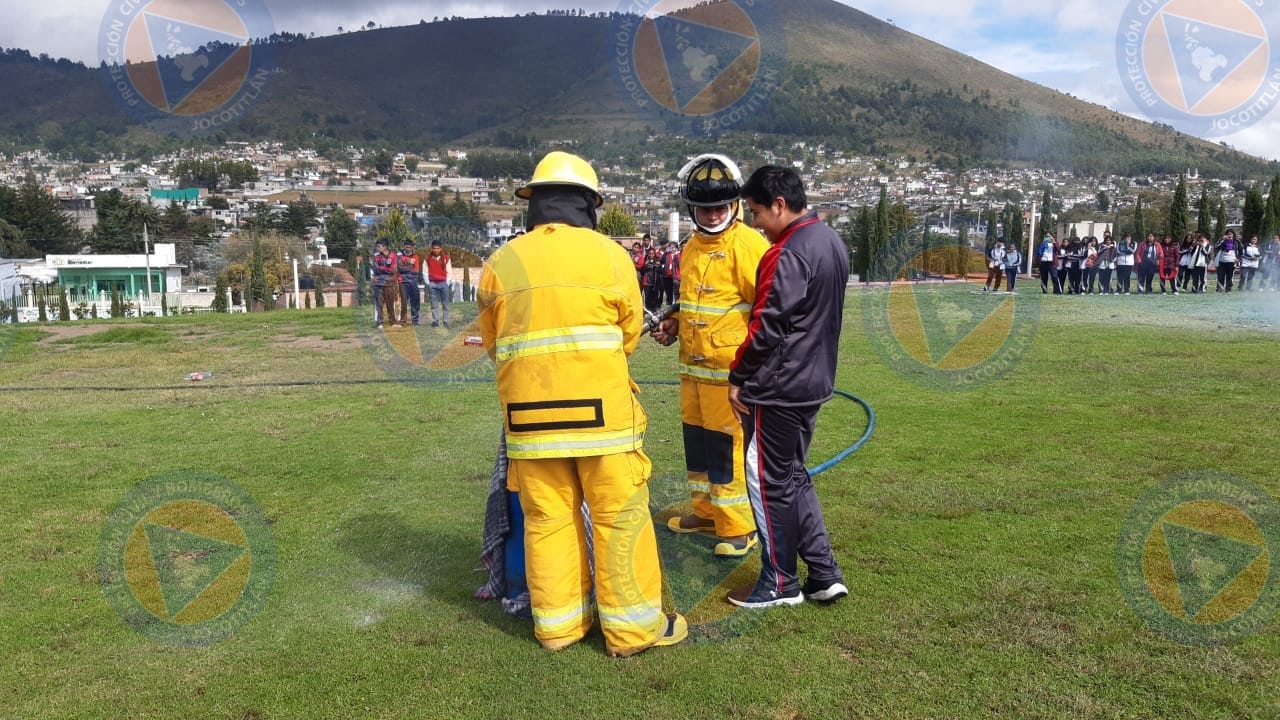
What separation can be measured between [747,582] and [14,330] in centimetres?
2024

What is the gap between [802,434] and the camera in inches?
178

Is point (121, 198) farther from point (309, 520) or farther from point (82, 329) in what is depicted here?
point (309, 520)

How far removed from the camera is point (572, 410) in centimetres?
395

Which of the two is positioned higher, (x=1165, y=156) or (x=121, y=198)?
(x=1165, y=156)

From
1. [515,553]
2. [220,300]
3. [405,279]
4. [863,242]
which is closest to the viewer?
[515,553]

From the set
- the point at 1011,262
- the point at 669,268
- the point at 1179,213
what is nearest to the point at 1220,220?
the point at 1179,213

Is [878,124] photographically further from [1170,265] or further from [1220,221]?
[1170,265]

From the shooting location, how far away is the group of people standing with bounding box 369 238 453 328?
64.8 feet

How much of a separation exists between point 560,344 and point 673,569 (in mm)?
1917

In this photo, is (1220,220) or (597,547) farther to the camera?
(1220,220)

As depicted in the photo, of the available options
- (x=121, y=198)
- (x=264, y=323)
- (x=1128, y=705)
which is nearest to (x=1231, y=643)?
(x=1128, y=705)

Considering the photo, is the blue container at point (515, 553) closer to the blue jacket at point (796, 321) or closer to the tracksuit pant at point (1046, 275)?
the blue jacket at point (796, 321)

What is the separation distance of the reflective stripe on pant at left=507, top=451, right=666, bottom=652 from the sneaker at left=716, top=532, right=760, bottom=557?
4.42 feet

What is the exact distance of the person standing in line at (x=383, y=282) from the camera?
64.5ft
